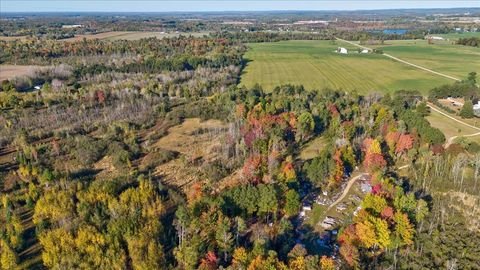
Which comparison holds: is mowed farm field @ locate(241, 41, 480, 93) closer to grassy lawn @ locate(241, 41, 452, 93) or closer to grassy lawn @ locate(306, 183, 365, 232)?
grassy lawn @ locate(241, 41, 452, 93)

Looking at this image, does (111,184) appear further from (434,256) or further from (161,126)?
(434,256)

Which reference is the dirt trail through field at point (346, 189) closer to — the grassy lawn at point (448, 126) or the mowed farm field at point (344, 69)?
the grassy lawn at point (448, 126)

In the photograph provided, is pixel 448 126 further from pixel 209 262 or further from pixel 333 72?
pixel 209 262

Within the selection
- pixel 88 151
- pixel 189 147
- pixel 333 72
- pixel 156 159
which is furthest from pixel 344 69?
pixel 88 151

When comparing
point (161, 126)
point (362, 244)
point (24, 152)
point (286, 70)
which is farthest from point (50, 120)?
point (286, 70)

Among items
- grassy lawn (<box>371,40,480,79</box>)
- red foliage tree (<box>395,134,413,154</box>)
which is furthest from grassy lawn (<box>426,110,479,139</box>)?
grassy lawn (<box>371,40,480,79</box>)

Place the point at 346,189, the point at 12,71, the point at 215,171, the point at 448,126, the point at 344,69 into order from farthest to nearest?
the point at 344,69, the point at 12,71, the point at 448,126, the point at 215,171, the point at 346,189
